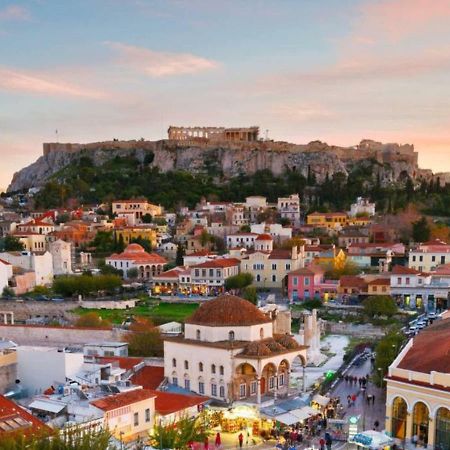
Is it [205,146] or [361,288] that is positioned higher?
[205,146]

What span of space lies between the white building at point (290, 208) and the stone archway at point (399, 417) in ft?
195

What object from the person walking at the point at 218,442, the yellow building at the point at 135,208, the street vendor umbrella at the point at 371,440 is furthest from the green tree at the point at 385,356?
the yellow building at the point at 135,208

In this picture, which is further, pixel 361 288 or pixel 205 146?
pixel 205 146

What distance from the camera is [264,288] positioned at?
188 feet

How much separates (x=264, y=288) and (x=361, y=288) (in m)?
9.20

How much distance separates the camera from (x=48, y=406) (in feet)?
70.7

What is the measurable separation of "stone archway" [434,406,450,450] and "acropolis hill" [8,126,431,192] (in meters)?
83.7

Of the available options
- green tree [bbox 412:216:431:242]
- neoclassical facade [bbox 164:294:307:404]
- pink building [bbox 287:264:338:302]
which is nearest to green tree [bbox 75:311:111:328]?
neoclassical facade [bbox 164:294:307:404]

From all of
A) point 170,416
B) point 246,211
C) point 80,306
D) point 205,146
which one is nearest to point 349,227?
point 246,211

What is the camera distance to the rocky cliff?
4259 inches

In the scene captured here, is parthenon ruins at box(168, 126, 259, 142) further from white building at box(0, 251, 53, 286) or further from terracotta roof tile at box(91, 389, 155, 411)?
terracotta roof tile at box(91, 389, 155, 411)

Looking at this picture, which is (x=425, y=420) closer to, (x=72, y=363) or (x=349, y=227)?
(x=72, y=363)

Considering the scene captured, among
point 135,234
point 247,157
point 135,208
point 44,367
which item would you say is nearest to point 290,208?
point 135,208

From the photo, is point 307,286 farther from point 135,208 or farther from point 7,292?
point 135,208
